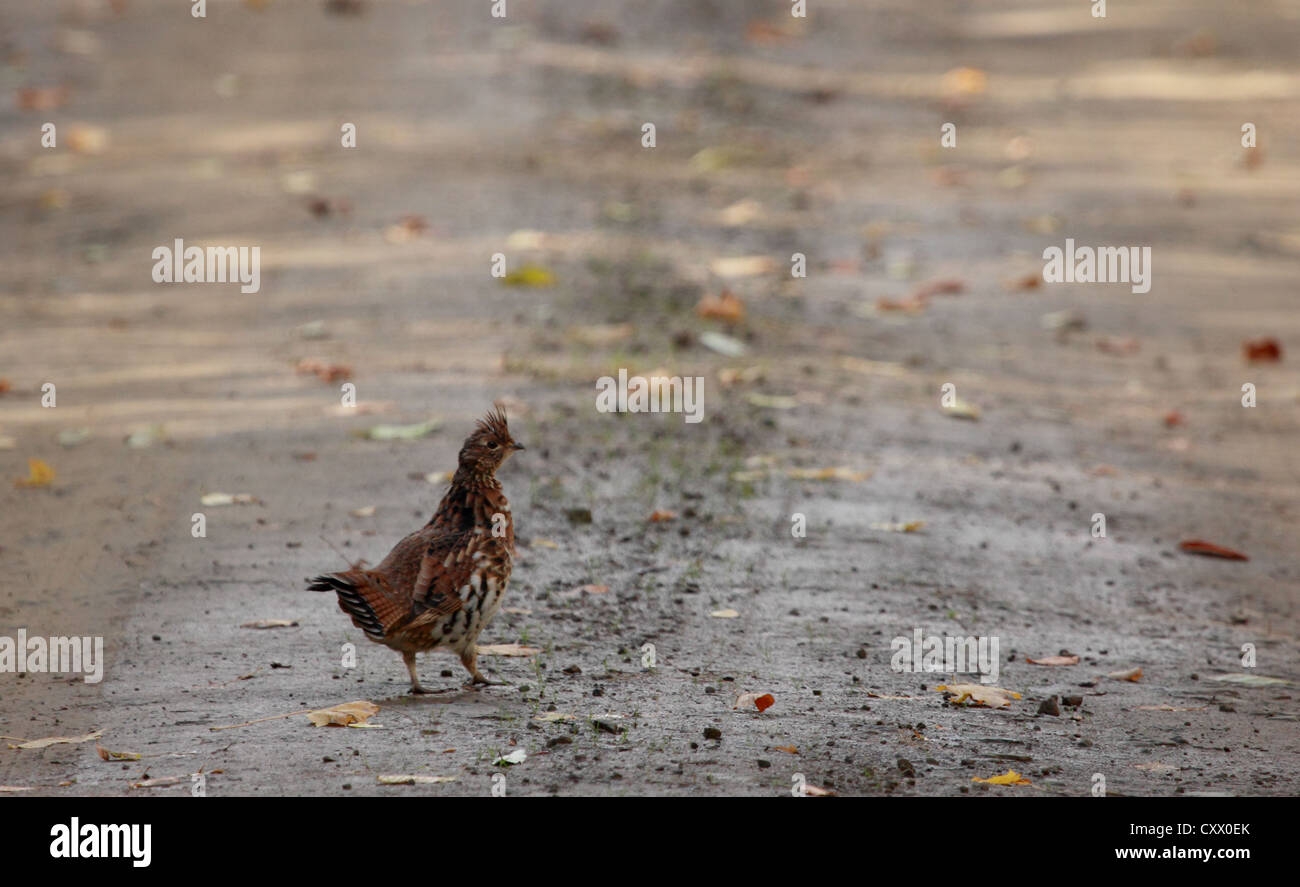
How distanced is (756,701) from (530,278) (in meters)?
6.09

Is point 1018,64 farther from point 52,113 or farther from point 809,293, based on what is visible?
point 52,113

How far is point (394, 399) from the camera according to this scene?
9102 mm

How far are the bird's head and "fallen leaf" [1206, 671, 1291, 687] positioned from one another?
2930 mm

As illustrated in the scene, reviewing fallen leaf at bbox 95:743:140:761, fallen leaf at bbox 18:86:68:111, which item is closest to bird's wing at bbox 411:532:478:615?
fallen leaf at bbox 95:743:140:761

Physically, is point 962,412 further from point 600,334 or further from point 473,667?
point 473,667

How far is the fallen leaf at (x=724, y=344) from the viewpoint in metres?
9.80

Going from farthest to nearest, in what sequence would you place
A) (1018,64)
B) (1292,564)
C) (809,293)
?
1. (1018,64)
2. (809,293)
3. (1292,564)

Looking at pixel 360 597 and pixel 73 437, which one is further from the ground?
pixel 73 437

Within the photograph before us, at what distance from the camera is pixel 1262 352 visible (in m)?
10.7

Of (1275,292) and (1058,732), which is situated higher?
(1275,292)

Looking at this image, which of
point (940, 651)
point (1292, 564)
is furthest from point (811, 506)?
point (1292, 564)

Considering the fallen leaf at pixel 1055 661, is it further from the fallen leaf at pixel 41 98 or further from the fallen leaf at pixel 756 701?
the fallen leaf at pixel 41 98

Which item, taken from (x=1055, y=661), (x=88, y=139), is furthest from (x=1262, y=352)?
(x=88, y=139)
